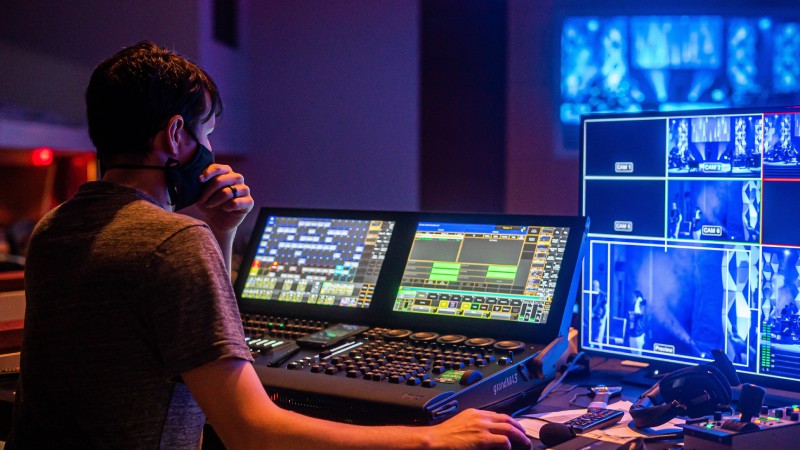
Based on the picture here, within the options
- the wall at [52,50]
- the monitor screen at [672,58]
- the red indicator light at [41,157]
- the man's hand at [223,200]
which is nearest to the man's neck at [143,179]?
the man's hand at [223,200]

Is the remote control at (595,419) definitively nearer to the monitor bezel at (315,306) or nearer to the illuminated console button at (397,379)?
the illuminated console button at (397,379)

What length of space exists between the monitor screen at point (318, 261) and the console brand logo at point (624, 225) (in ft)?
1.67

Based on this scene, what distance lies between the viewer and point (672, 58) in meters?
3.95

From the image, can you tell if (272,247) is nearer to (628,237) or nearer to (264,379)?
(264,379)

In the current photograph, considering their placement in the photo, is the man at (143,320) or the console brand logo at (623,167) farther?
the console brand logo at (623,167)

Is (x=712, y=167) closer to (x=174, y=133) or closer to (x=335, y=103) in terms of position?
(x=174, y=133)

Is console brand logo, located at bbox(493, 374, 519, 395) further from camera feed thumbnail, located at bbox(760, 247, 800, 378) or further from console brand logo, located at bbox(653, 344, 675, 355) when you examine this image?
camera feed thumbnail, located at bbox(760, 247, 800, 378)

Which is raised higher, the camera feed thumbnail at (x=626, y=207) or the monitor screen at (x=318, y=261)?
the camera feed thumbnail at (x=626, y=207)

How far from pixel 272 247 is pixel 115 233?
849 mm

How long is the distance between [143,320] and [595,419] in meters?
0.79

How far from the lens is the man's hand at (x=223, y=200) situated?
4.36 feet

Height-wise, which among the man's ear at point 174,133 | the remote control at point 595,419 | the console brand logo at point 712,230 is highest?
the man's ear at point 174,133

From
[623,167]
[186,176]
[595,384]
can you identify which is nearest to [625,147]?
[623,167]

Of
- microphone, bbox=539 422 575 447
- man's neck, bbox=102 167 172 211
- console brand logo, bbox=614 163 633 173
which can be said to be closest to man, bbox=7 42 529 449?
man's neck, bbox=102 167 172 211
